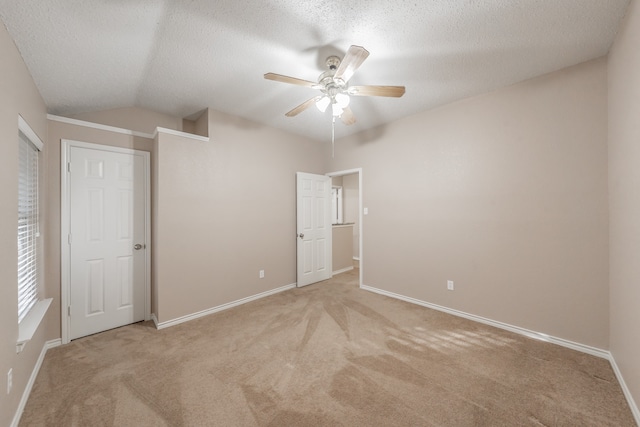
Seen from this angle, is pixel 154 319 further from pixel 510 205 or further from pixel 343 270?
pixel 510 205

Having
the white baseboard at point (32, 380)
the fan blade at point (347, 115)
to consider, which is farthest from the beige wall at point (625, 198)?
the white baseboard at point (32, 380)

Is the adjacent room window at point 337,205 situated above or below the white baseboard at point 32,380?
above

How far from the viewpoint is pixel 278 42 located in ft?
6.42

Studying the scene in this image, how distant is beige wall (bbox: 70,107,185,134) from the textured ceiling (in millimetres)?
101

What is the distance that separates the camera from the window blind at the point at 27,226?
191cm

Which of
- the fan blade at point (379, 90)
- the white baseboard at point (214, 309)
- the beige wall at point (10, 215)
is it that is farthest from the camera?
the white baseboard at point (214, 309)

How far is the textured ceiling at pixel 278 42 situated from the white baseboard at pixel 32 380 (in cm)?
235

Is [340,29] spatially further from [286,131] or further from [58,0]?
[286,131]

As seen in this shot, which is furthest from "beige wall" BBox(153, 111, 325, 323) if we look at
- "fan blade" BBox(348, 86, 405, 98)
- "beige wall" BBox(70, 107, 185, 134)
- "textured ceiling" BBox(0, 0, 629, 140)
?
"fan blade" BBox(348, 86, 405, 98)

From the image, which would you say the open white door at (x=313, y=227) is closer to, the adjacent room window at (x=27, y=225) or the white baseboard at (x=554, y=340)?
the white baseboard at (x=554, y=340)

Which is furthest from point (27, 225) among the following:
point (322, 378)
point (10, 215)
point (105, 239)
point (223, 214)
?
point (322, 378)

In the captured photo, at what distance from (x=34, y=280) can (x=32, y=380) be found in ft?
2.68

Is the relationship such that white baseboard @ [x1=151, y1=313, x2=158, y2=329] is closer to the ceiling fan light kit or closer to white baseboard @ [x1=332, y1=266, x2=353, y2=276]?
the ceiling fan light kit

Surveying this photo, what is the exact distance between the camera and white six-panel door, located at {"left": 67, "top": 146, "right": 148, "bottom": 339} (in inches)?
103
